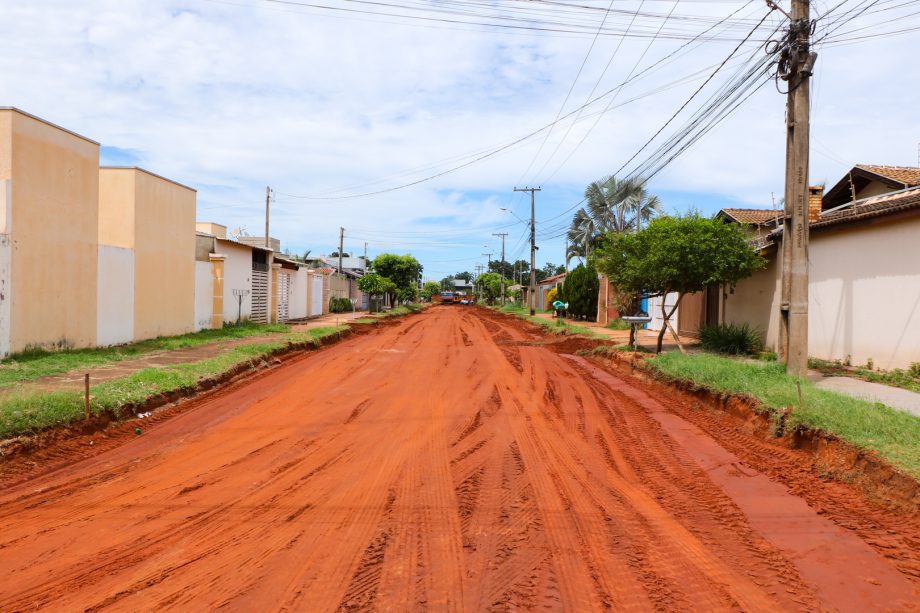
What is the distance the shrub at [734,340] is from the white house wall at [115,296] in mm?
15203

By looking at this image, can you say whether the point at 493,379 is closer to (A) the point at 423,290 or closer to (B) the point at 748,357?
(B) the point at 748,357

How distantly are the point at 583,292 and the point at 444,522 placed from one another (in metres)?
30.6

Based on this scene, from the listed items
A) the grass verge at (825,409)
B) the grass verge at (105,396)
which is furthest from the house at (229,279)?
the grass verge at (825,409)

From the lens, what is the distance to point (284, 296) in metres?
30.2

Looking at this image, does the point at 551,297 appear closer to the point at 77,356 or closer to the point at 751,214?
the point at 751,214

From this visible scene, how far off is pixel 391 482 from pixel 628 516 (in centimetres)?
217

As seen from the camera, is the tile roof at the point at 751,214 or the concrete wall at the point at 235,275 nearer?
the tile roof at the point at 751,214

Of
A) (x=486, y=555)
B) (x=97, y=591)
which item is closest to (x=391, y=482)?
(x=486, y=555)

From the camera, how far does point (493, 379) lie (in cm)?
1247

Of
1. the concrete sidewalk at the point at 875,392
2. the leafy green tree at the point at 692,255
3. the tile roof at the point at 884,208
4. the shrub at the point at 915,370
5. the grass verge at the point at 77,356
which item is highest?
the tile roof at the point at 884,208

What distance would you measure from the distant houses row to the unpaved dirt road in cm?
635

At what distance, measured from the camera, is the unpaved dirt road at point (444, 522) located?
12.1ft

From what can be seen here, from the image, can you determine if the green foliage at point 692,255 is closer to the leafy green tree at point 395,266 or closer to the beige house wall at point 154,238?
the beige house wall at point 154,238

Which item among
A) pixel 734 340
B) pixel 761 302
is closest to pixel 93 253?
pixel 734 340
